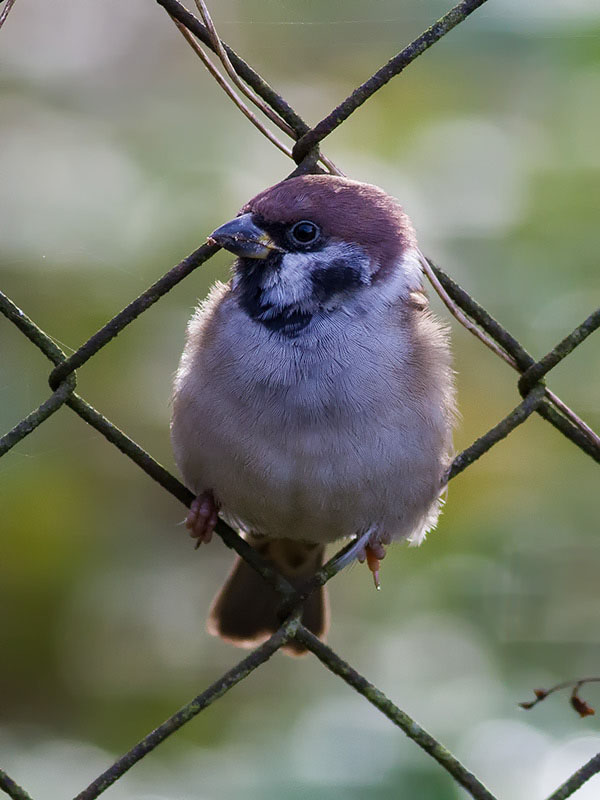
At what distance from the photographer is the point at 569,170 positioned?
3578 mm

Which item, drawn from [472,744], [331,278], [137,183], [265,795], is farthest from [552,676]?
[137,183]

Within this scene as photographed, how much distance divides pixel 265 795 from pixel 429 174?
6.00 feet

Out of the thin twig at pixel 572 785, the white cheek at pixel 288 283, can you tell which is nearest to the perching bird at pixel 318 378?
the white cheek at pixel 288 283

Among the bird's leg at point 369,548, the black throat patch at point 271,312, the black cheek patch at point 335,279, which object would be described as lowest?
the bird's leg at point 369,548

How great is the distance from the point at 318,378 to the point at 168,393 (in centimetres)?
98

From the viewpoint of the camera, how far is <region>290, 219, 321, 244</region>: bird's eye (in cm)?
209

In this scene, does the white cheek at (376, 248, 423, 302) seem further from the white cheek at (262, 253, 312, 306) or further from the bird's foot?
the bird's foot

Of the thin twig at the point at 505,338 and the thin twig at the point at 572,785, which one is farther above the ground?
the thin twig at the point at 505,338

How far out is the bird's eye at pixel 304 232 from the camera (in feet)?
6.86

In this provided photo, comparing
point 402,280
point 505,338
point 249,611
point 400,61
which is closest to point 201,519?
point 249,611

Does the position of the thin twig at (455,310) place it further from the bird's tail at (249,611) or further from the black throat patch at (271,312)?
the bird's tail at (249,611)

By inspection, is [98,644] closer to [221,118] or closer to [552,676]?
[552,676]

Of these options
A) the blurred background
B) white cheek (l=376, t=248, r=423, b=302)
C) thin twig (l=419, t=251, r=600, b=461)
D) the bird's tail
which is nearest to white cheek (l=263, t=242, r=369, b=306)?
white cheek (l=376, t=248, r=423, b=302)

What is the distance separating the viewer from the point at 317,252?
2133 millimetres
